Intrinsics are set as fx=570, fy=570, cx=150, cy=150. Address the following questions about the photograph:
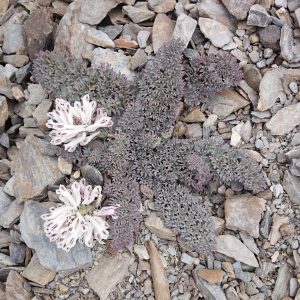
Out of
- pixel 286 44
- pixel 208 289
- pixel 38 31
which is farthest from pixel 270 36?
pixel 208 289

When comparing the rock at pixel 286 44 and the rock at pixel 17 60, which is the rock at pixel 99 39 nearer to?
the rock at pixel 17 60

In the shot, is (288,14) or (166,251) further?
(288,14)

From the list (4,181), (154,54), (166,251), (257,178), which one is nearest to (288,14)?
(154,54)

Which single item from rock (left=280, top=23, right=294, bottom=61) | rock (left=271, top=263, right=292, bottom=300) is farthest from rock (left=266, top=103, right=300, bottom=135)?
rock (left=271, top=263, right=292, bottom=300)

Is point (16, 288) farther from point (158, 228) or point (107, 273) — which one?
point (158, 228)

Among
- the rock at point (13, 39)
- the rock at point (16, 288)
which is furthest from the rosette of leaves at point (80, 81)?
the rock at point (16, 288)

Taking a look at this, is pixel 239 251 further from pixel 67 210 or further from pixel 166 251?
pixel 67 210
